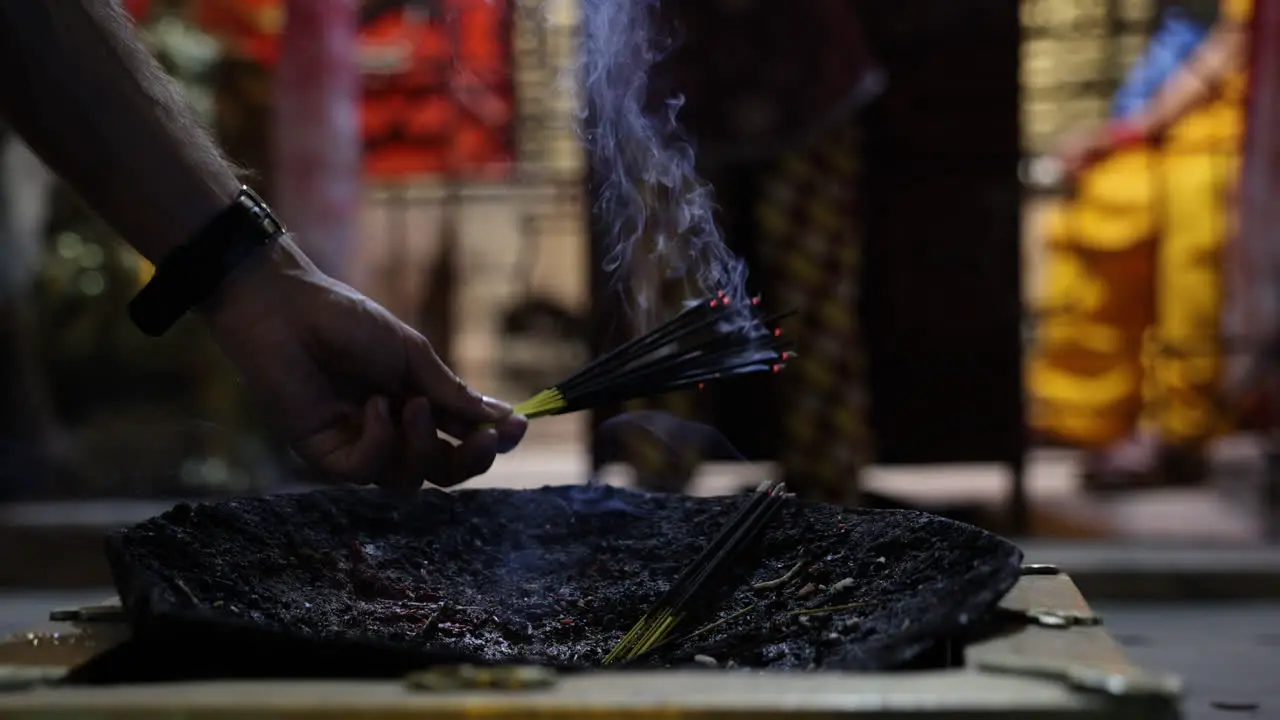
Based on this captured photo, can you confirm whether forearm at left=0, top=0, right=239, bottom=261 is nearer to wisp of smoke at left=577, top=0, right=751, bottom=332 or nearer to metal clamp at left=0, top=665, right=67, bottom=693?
metal clamp at left=0, top=665, right=67, bottom=693

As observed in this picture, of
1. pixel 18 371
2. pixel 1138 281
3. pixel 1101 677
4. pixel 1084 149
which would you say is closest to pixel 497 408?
pixel 1101 677

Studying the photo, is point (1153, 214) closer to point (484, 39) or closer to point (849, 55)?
point (849, 55)

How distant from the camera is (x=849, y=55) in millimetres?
3070

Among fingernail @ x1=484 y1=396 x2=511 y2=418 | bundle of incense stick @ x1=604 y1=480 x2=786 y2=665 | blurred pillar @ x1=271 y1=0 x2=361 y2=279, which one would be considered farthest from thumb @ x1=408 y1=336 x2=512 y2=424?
blurred pillar @ x1=271 y1=0 x2=361 y2=279

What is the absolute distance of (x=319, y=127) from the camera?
4125mm

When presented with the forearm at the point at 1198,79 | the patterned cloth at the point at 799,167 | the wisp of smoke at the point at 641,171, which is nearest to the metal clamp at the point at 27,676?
the wisp of smoke at the point at 641,171

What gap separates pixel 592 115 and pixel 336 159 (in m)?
2.10

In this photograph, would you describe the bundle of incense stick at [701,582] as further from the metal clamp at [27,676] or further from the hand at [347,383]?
the metal clamp at [27,676]

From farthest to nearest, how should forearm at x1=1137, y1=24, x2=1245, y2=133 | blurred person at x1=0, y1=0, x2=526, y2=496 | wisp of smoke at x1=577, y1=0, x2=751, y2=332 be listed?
forearm at x1=1137, y1=24, x2=1245, y2=133, wisp of smoke at x1=577, y1=0, x2=751, y2=332, blurred person at x1=0, y1=0, x2=526, y2=496

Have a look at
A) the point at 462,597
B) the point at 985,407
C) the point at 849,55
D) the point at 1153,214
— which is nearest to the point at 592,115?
the point at 849,55

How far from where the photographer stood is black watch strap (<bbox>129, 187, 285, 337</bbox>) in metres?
1.13

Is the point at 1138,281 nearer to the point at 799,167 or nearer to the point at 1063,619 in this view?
the point at 799,167

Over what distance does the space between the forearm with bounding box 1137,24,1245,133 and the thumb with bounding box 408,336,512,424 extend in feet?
15.0

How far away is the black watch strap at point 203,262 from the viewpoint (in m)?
1.13
